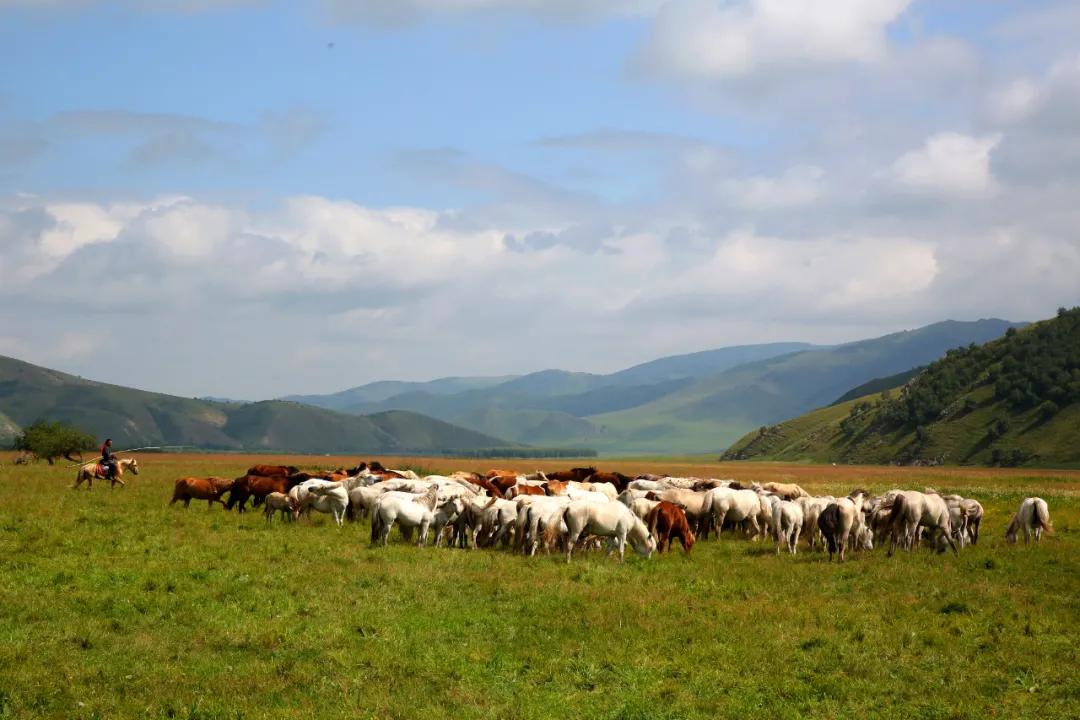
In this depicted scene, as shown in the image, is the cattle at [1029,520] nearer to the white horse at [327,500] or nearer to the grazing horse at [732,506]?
the grazing horse at [732,506]

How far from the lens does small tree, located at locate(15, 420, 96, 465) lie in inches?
2726

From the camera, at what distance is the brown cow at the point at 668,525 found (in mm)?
25578

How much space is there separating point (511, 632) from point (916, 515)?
13.9 m

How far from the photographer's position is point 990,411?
13275 centimetres

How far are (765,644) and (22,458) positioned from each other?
6196cm

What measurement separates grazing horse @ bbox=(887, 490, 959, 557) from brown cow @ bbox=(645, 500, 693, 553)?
5.29 m

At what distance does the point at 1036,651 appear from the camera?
590 inches

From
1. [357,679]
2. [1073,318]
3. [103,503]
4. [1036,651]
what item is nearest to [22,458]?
[103,503]

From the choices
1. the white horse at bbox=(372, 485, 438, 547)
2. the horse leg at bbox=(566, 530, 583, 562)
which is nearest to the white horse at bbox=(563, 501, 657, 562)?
the horse leg at bbox=(566, 530, 583, 562)

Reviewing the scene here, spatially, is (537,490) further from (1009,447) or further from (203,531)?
(1009,447)

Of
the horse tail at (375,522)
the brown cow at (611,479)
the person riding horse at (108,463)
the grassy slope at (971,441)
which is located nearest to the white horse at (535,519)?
the horse tail at (375,522)

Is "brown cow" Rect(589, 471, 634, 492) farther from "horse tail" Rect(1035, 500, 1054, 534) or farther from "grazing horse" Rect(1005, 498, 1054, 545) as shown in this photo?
"horse tail" Rect(1035, 500, 1054, 534)

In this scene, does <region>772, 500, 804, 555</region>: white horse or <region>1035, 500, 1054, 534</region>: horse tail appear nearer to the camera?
<region>772, 500, 804, 555</region>: white horse

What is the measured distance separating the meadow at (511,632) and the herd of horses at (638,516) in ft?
3.49
